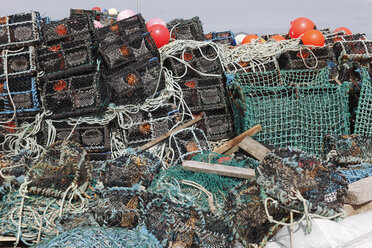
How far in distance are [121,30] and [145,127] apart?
139cm

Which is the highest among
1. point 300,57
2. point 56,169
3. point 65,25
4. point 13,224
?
point 65,25

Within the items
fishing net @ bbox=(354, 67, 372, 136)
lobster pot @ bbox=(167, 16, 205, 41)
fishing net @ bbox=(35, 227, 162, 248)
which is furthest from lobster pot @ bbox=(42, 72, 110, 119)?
fishing net @ bbox=(354, 67, 372, 136)

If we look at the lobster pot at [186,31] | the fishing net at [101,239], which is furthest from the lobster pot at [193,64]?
the fishing net at [101,239]

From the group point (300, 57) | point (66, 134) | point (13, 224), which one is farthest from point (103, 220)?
point (300, 57)

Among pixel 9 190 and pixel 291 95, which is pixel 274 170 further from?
pixel 9 190

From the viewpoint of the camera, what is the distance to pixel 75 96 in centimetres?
368

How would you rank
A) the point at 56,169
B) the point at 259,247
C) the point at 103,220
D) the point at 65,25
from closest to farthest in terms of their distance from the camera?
the point at 259,247 < the point at 103,220 < the point at 56,169 < the point at 65,25

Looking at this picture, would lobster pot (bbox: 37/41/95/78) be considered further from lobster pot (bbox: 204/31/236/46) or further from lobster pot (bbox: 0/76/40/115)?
lobster pot (bbox: 204/31/236/46)

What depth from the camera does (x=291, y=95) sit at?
11.8 ft

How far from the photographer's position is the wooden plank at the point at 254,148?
129 inches

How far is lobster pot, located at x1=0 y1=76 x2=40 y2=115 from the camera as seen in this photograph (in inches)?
148

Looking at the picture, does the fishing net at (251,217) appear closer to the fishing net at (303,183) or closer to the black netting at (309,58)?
the fishing net at (303,183)

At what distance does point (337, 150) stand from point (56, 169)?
255 cm

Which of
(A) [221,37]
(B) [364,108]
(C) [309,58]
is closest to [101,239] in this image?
(B) [364,108]
